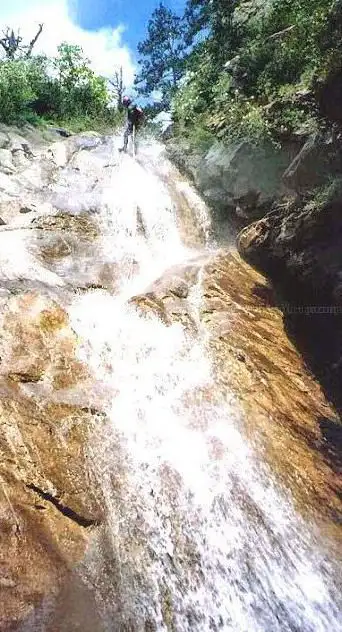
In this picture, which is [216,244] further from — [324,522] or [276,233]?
[324,522]

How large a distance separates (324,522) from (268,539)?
1.01 meters

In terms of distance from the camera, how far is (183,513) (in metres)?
7.29

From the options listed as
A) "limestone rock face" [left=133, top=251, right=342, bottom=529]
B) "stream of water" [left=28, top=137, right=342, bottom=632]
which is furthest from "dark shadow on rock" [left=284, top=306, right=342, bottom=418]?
"stream of water" [left=28, top=137, right=342, bottom=632]

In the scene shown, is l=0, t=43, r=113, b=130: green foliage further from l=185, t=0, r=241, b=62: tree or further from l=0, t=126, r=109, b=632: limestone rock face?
l=0, t=126, r=109, b=632: limestone rock face

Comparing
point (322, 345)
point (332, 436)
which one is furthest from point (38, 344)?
point (322, 345)

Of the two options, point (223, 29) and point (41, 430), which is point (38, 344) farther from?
point (223, 29)

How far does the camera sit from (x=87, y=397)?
871 centimetres

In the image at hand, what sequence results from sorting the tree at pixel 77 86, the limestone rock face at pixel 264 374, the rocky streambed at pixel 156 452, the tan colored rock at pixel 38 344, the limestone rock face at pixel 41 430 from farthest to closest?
the tree at pixel 77 86
the tan colored rock at pixel 38 344
the limestone rock face at pixel 264 374
the rocky streambed at pixel 156 452
the limestone rock face at pixel 41 430

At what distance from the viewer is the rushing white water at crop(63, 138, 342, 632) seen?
243 inches

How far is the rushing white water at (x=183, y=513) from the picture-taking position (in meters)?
6.17

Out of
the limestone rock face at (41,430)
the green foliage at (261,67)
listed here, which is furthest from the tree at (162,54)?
the limestone rock face at (41,430)

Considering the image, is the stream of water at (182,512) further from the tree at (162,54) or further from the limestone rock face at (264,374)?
the tree at (162,54)

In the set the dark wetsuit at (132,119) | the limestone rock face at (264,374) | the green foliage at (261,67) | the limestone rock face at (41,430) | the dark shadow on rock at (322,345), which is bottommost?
the limestone rock face at (41,430)

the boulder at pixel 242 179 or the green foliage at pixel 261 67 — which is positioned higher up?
the green foliage at pixel 261 67
